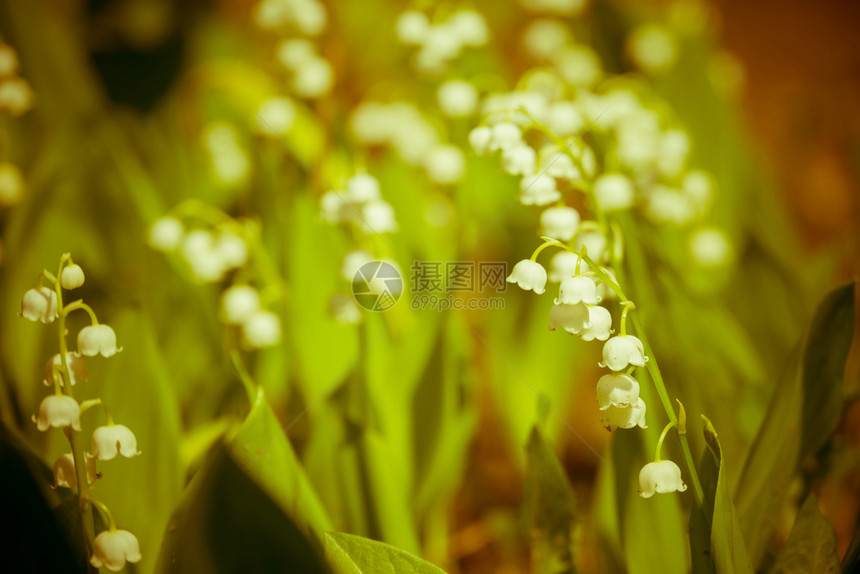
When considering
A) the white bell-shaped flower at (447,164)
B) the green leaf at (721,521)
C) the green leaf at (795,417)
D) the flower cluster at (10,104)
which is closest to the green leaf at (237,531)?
the green leaf at (721,521)

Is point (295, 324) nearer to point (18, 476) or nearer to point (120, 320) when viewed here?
point (120, 320)

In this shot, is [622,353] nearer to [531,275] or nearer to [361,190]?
[531,275]

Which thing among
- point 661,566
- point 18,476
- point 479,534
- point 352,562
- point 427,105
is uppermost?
point 427,105

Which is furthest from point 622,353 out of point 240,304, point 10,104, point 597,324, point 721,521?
point 10,104

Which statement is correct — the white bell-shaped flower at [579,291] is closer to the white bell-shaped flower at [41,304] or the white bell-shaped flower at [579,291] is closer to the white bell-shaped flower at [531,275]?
the white bell-shaped flower at [531,275]

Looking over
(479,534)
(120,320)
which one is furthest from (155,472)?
(479,534)

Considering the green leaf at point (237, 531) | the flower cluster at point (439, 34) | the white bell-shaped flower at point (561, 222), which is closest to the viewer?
the green leaf at point (237, 531)

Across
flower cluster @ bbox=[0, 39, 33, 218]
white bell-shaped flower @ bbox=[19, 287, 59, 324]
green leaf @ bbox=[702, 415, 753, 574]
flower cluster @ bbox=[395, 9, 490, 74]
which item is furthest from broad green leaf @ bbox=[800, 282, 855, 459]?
flower cluster @ bbox=[0, 39, 33, 218]
